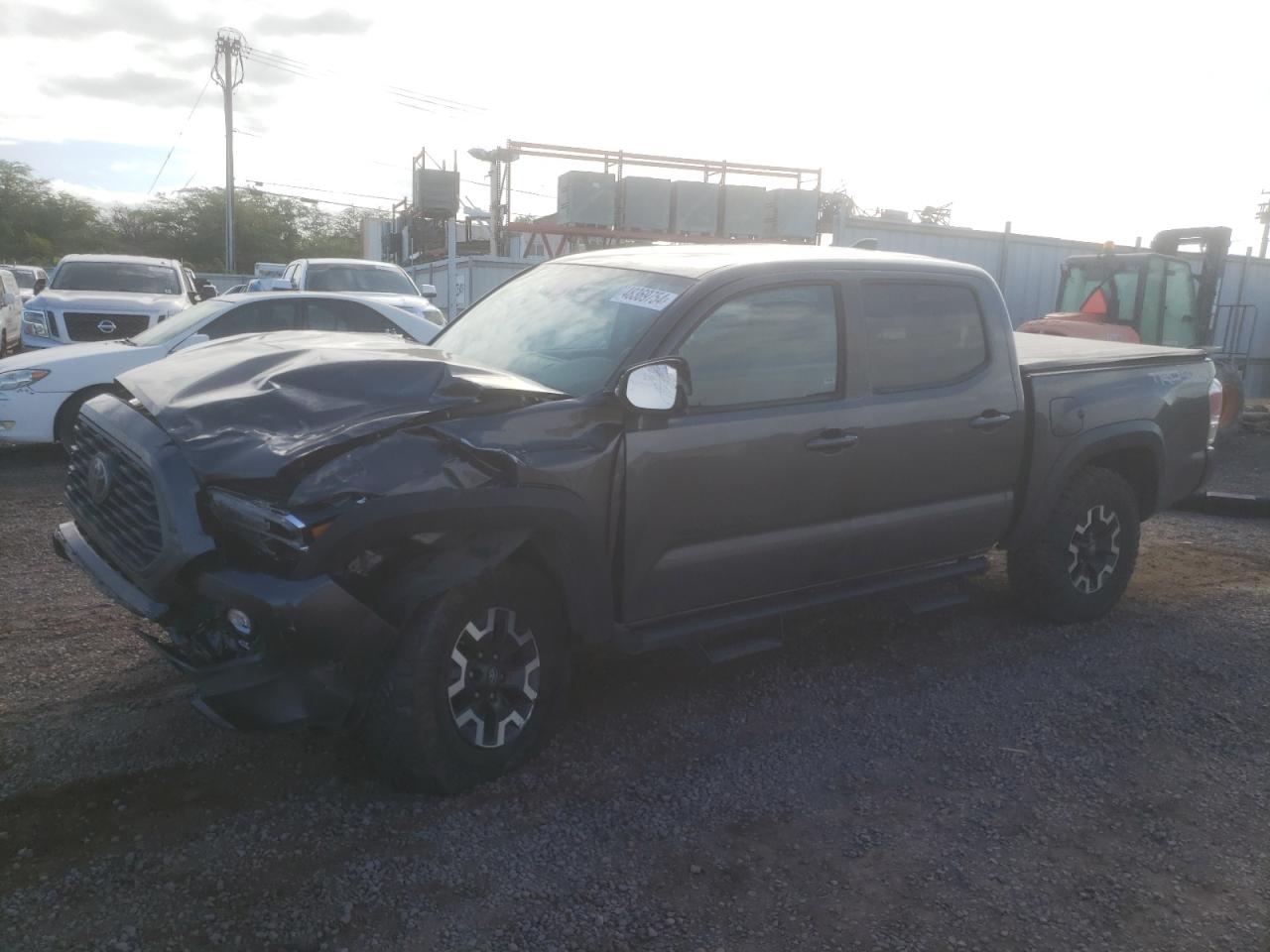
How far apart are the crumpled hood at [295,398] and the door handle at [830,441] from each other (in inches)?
46.2

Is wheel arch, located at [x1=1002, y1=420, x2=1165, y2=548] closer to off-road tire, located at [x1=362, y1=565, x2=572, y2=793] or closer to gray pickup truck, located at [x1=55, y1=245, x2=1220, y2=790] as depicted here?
gray pickup truck, located at [x1=55, y1=245, x2=1220, y2=790]

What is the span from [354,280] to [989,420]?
1142cm

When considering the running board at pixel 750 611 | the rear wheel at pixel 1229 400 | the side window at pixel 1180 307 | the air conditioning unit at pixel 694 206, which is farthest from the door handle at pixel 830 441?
the air conditioning unit at pixel 694 206

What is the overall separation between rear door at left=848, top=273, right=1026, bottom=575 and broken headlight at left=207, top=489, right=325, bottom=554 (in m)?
2.31

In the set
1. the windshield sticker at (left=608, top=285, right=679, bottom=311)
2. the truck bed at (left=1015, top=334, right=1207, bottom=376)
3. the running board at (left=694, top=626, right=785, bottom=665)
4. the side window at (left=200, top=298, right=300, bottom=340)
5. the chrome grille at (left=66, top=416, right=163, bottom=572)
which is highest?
the windshield sticker at (left=608, top=285, right=679, bottom=311)

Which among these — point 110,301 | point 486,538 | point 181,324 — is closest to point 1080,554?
point 486,538

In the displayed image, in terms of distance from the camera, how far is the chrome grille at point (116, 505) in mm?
3256

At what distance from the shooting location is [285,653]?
A: 3021mm

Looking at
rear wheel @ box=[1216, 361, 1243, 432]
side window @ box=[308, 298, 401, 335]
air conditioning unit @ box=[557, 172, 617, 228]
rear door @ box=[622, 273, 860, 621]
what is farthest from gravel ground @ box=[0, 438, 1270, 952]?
air conditioning unit @ box=[557, 172, 617, 228]

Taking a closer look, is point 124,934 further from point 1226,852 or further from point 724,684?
point 1226,852

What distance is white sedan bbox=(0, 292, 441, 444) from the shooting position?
828 centimetres

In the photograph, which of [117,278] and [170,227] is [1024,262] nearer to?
[117,278]

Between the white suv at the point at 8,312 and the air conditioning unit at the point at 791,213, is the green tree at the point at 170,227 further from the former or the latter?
the air conditioning unit at the point at 791,213

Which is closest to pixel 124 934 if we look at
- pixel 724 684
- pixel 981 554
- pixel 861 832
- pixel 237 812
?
pixel 237 812
